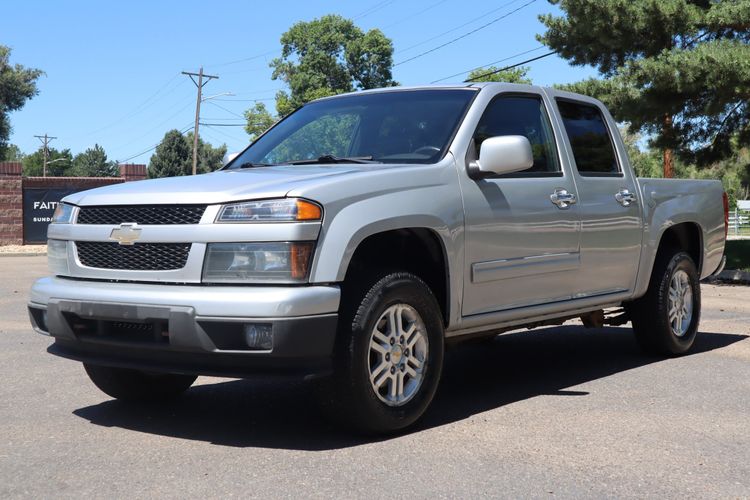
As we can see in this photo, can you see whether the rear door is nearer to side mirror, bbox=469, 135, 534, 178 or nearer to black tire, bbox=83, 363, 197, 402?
side mirror, bbox=469, 135, 534, 178

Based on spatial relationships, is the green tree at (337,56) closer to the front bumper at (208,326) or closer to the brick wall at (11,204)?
the brick wall at (11,204)

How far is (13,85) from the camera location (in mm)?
56500

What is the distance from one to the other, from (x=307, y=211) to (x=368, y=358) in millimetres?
807

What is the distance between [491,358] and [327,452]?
3429 mm

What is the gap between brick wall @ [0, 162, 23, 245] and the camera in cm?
3338

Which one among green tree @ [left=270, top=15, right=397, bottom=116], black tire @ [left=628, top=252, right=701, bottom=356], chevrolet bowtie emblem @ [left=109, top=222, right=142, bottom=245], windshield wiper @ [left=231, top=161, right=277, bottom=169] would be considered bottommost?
black tire @ [left=628, top=252, right=701, bottom=356]

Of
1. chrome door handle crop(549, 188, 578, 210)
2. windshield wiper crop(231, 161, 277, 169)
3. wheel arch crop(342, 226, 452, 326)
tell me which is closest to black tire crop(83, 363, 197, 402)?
windshield wiper crop(231, 161, 277, 169)

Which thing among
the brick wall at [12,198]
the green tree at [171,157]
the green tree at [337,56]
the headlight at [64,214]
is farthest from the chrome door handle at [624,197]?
the green tree at [171,157]

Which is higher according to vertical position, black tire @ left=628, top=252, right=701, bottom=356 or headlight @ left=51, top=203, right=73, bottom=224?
headlight @ left=51, top=203, right=73, bottom=224

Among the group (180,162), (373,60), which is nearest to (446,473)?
(373,60)

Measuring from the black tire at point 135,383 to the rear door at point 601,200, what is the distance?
2702 mm

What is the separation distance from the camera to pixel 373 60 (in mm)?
80750

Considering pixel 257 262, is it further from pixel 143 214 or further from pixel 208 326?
pixel 143 214

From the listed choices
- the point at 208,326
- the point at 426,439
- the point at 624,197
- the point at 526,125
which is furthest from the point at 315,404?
the point at 624,197
